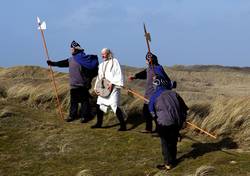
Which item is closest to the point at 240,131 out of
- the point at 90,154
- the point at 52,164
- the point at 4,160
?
the point at 90,154

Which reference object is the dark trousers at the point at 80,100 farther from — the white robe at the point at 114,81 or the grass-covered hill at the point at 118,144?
the white robe at the point at 114,81

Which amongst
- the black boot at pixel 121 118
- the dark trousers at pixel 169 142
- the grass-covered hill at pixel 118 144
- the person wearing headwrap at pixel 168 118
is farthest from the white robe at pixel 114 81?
the dark trousers at pixel 169 142

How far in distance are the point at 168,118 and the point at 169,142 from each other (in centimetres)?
48

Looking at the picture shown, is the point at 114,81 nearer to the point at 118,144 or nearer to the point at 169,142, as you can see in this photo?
the point at 118,144

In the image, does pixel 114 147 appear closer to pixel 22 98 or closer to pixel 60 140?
pixel 60 140

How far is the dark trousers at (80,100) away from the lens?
1490 centimetres

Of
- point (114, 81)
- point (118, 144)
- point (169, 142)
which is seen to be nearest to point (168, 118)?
point (169, 142)

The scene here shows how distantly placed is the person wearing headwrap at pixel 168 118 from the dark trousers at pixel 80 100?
447 centimetres

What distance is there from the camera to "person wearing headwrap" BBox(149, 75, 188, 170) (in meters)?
10.5

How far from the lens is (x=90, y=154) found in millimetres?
→ 12016

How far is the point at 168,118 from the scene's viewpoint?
412 inches

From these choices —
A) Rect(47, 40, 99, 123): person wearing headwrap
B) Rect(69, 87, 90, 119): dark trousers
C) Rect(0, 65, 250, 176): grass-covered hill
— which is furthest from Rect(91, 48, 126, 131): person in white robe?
Rect(69, 87, 90, 119): dark trousers

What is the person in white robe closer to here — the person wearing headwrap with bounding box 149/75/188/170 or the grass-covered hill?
the grass-covered hill

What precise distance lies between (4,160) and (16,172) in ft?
3.19
